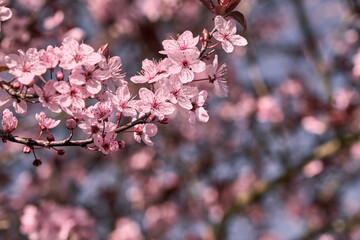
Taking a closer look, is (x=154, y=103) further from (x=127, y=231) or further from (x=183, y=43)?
(x=127, y=231)

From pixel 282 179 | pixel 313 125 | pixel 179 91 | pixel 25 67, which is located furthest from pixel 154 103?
pixel 313 125

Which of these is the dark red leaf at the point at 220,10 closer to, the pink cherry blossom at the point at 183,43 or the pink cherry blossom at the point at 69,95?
the pink cherry blossom at the point at 183,43

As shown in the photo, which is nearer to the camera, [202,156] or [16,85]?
[16,85]

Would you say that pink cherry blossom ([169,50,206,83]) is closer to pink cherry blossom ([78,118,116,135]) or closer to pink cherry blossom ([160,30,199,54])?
pink cherry blossom ([160,30,199,54])

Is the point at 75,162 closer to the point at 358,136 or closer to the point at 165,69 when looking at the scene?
the point at 358,136

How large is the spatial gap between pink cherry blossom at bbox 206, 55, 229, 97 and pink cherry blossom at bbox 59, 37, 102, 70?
39cm

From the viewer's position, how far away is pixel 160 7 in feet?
13.9

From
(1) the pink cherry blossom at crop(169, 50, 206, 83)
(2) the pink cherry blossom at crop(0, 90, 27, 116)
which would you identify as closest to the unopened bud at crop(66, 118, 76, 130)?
(2) the pink cherry blossom at crop(0, 90, 27, 116)

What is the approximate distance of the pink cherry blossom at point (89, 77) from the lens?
111 cm

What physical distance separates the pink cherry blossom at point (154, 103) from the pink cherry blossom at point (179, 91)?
3 centimetres

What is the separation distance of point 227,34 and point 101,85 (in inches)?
18.9

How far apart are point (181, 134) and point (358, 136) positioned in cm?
285

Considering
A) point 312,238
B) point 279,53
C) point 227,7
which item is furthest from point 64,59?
point 279,53

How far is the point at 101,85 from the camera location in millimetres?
1150
